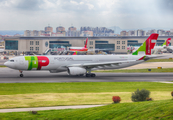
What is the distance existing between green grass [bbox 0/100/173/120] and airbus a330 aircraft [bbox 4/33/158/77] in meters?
25.0

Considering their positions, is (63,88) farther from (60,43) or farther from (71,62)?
(60,43)

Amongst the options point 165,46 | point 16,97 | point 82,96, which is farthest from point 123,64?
point 165,46

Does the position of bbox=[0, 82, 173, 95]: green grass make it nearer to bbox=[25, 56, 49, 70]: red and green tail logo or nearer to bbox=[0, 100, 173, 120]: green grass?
bbox=[25, 56, 49, 70]: red and green tail logo

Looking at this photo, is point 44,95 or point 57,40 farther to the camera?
point 57,40

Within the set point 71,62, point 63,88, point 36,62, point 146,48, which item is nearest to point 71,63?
point 71,62

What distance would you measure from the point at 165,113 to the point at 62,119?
642 cm

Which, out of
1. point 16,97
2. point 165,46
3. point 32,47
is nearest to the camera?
point 16,97

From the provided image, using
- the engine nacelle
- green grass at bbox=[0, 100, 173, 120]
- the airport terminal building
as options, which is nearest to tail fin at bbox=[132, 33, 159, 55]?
the engine nacelle

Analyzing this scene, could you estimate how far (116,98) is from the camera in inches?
787

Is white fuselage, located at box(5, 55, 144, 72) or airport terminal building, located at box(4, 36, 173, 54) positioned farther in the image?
airport terminal building, located at box(4, 36, 173, 54)

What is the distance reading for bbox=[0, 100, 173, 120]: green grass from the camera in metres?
14.0

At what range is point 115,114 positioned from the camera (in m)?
15.1

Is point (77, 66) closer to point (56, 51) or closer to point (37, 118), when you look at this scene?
point (37, 118)

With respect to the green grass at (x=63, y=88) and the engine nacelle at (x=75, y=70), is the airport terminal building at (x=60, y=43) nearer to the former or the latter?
the engine nacelle at (x=75, y=70)
